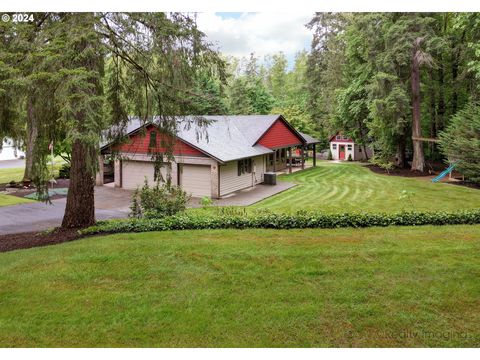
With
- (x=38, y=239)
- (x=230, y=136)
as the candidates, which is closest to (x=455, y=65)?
(x=230, y=136)

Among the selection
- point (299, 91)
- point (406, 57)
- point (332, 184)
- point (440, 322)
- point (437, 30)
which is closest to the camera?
point (440, 322)

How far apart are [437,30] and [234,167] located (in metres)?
16.9

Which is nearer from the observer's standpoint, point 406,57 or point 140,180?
point 140,180

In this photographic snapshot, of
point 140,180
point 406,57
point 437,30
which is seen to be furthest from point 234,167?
point 437,30

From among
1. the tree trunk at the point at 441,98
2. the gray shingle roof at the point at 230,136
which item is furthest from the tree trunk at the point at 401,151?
the gray shingle roof at the point at 230,136

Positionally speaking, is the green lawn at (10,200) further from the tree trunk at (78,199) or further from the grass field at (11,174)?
the tree trunk at (78,199)

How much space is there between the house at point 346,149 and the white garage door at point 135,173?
21783 millimetres

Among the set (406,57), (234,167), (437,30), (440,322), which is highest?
(437,30)

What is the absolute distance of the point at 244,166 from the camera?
1988 centimetres

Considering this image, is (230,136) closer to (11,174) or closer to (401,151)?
(401,151)

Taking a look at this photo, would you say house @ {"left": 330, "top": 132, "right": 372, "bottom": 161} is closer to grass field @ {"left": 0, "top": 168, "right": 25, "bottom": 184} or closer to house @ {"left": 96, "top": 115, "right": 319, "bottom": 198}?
house @ {"left": 96, "top": 115, "right": 319, "bottom": 198}

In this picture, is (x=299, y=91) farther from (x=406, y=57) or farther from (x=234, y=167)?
(x=234, y=167)

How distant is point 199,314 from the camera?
4.36 m

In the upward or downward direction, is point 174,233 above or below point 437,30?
below
